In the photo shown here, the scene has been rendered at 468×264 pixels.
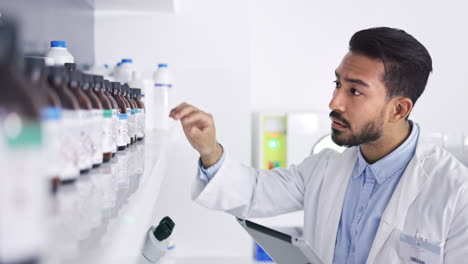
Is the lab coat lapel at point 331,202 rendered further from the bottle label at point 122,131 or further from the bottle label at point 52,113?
the bottle label at point 52,113

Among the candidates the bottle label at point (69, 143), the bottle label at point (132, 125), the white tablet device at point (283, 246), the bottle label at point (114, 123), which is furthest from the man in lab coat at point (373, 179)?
the bottle label at point (69, 143)

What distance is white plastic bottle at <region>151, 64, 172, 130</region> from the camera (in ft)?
6.38

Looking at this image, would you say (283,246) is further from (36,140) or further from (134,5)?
(134,5)

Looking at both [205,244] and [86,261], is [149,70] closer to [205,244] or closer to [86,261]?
[205,244]

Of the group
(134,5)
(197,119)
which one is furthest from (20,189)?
(134,5)

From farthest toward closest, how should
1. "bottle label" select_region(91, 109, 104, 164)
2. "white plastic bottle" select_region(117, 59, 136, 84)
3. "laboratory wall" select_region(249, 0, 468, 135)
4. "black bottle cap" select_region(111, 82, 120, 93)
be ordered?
"laboratory wall" select_region(249, 0, 468, 135)
"white plastic bottle" select_region(117, 59, 136, 84)
"black bottle cap" select_region(111, 82, 120, 93)
"bottle label" select_region(91, 109, 104, 164)

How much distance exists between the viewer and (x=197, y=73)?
259cm

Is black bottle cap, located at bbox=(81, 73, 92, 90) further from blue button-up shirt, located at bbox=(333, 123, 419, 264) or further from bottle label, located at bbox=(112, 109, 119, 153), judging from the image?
blue button-up shirt, located at bbox=(333, 123, 419, 264)

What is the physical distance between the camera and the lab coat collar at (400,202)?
1421 mm

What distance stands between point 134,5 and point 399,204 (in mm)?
1701

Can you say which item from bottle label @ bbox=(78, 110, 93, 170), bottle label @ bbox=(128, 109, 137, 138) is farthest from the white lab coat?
bottle label @ bbox=(78, 110, 93, 170)

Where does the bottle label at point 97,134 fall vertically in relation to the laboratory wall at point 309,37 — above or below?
below

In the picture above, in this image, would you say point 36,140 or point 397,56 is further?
point 397,56

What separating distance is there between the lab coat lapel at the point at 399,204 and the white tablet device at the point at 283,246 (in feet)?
1.09
